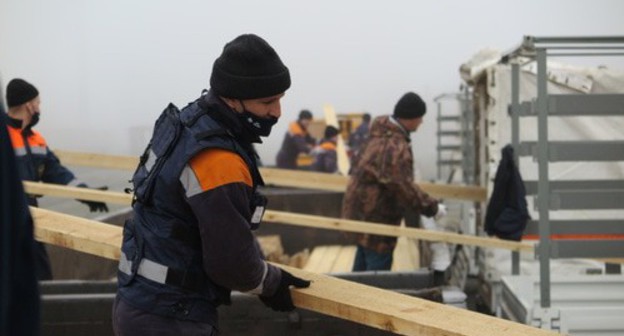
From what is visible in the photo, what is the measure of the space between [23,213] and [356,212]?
3538mm

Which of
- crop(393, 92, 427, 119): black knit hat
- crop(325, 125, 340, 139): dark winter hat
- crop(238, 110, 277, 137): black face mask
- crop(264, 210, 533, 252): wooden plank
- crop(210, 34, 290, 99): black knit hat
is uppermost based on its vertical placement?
crop(210, 34, 290, 99): black knit hat

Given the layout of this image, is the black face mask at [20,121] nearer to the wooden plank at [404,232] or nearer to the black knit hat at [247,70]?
the wooden plank at [404,232]

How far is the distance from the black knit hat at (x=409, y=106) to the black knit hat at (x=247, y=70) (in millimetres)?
2385

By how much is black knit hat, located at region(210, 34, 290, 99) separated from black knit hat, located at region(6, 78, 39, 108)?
8.42ft

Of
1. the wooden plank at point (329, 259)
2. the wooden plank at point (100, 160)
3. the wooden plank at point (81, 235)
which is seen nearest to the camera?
the wooden plank at point (81, 235)

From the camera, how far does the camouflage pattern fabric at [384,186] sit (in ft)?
14.0

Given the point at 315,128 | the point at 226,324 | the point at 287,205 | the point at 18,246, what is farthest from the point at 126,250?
the point at 315,128

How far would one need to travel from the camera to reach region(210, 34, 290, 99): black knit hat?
6.42ft

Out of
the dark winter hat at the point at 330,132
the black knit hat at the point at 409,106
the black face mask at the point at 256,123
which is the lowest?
the dark winter hat at the point at 330,132

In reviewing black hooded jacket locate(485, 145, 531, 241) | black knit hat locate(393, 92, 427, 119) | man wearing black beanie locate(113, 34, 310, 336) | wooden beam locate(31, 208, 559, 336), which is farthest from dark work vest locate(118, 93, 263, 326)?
black knit hat locate(393, 92, 427, 119)

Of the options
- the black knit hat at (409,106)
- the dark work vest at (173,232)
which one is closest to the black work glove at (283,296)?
the dark work vest at (173,232)

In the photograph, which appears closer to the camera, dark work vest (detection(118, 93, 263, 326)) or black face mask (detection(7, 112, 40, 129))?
dark work vest (detection(118, 93, 263, 326))

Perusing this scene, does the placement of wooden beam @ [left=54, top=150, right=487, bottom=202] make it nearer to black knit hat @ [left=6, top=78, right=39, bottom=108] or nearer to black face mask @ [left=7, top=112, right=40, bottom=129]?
black face mask @ [left=7, top=112, right=40, bottom=129]

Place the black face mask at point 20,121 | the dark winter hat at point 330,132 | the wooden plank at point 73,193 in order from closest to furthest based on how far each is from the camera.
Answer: the wooden plank at point 73,193
the black face mask at point 20,121
the dark winter hat at point 330,132
